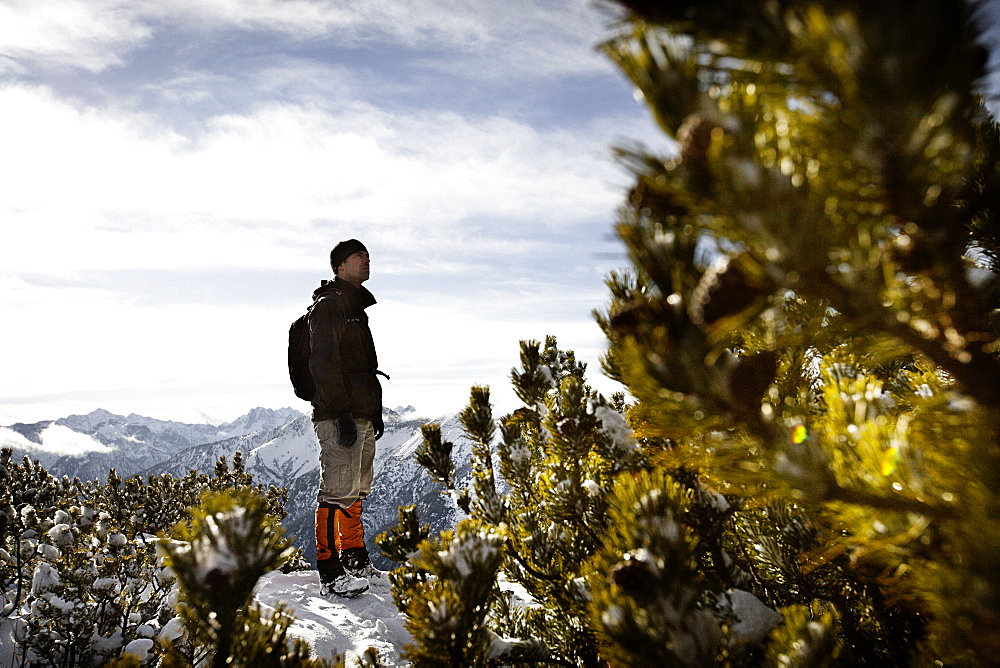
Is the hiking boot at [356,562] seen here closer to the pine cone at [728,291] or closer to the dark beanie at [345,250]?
the dark beanie at [345,250]

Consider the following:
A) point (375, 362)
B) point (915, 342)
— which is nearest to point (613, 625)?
point (915, 342)

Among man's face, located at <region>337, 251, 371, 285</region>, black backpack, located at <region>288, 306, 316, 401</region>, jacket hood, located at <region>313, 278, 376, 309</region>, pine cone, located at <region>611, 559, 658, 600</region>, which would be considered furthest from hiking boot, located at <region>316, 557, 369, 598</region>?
pine cone, located at <region>611, 559, 658, 600</region>

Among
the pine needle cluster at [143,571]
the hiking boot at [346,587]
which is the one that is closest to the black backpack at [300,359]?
the pine needle cluster at [143,571]

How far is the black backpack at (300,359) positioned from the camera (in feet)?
19.4

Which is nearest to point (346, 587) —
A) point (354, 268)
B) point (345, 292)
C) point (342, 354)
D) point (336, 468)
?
point (336, 468)

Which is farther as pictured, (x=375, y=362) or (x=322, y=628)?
(x=375, y=362)

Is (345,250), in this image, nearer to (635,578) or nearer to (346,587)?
(346,587)

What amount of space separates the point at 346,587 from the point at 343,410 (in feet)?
6.04

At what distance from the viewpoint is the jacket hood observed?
18.4ft

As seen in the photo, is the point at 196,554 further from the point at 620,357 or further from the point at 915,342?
the point at 915,342

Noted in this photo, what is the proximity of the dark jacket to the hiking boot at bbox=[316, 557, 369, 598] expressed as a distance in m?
1.59

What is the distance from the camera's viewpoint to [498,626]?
110 inches

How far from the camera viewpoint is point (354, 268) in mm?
5832

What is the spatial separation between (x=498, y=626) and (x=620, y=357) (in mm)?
2333
